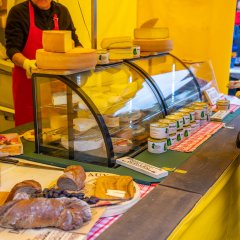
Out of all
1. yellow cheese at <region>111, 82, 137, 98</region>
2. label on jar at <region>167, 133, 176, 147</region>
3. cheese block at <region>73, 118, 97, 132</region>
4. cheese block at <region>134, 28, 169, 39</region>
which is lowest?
label on jar at <region>167, 133, 176, 147</region>

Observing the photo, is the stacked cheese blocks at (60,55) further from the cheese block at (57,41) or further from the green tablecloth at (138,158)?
the green tablecloth at (138,158)

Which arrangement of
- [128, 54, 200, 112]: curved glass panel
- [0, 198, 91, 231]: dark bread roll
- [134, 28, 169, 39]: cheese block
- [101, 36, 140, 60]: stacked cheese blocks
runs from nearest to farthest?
1. [0, 198, 91, 231]: dark bread roll
2. [101, 36, 140, 60]: stacked cheese blocks
3. [128, 54, 200, 112]: curved glass panel
4. [134, 28, 169, 39]: cheese block

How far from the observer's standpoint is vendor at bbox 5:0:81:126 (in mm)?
2562

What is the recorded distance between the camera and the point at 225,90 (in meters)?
3.63

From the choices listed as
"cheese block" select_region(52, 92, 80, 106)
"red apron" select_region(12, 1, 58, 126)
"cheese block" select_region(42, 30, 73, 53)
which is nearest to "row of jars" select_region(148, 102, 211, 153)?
"cheese block" select_region(52, 92, 80, 106)

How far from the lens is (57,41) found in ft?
5.27

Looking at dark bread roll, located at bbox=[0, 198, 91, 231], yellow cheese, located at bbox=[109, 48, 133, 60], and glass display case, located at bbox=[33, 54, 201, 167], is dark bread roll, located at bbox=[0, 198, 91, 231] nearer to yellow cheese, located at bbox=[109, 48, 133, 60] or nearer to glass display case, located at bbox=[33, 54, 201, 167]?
glass display case, located at bbox=[33, 54, 201, 167]

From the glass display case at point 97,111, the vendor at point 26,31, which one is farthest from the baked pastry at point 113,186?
the vendor at point 26,31

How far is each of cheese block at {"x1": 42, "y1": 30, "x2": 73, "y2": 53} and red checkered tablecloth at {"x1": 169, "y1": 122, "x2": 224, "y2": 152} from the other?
64 centimetres

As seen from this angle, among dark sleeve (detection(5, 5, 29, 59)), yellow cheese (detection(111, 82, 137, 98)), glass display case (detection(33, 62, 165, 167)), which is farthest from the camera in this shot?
dark sleeve (detection(5, 5, 29, 59))

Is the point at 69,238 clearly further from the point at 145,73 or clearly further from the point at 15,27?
the point at 15,27

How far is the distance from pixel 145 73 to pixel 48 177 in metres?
0.86

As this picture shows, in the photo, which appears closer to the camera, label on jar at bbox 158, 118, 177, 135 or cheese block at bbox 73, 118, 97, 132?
cheese block at bbox 73, 118, 97, 132

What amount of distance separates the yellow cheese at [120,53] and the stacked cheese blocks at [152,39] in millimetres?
240
